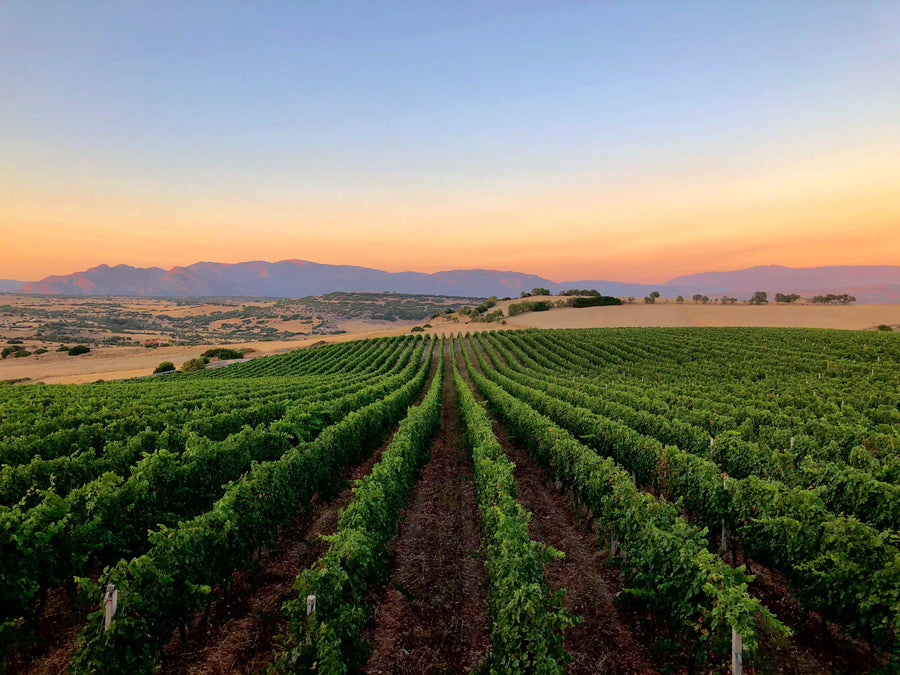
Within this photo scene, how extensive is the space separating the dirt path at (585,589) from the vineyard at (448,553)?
0.05 meters

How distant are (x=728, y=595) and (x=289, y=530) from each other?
8.56 m

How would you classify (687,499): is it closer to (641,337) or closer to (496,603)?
(496,603)

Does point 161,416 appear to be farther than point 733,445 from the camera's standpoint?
Yes

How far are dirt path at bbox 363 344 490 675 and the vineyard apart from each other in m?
0.04

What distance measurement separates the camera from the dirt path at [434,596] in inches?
241

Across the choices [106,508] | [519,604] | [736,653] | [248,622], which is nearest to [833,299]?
[736,653]

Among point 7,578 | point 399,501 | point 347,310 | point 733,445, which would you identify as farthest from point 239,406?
point 347,310

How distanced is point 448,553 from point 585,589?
115 inches

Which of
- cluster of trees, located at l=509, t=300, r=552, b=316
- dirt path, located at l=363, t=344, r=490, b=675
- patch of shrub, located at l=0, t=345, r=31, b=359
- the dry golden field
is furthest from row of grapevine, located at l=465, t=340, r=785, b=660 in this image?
cluster of trees, located at l=509, t=300, r=552, b=316

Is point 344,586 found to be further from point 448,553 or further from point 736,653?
point 736,653

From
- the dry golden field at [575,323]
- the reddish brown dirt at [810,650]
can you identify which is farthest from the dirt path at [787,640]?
the dry golden field at [575,323]

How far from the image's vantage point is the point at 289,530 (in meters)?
9.34

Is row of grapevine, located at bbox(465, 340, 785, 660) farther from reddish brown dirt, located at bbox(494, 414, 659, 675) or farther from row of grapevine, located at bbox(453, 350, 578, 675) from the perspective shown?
row of grapevine, located at bbox(453, 350, 578, 675)

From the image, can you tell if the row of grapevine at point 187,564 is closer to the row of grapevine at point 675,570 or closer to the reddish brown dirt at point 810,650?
the row of grapevine at point 675,570
